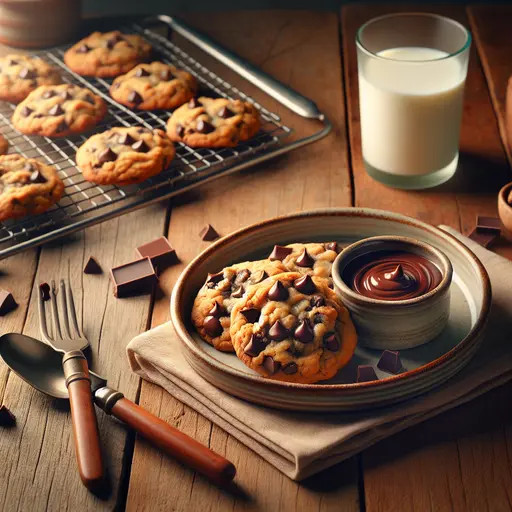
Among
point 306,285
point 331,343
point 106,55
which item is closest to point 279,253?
point 306,285

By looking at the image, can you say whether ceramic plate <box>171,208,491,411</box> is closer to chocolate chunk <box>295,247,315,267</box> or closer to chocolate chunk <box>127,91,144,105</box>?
chocolate chunk <box>295,247,315,267</box>

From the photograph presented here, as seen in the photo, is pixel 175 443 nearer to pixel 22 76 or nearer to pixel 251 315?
pixel 251 315

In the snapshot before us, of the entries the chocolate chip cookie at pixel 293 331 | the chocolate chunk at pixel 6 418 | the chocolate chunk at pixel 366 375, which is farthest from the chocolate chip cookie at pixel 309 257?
the chocolate chunk at pixel 6 418

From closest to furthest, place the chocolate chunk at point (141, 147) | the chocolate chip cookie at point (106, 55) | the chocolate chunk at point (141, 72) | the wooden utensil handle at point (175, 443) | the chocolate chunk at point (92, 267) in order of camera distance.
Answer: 1. the wooden utensil handle at point (175, 443)
2. the chocolate chunk at point (92, 267)
3. the chocolate chunk at point (141, 147)
4. the chocolate chunk at point (141, 72)
5. the chocolate chip cookie at point (106, 55)

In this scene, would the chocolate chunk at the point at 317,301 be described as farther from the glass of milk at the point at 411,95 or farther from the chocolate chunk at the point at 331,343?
the glass of milk at the point at 411,95

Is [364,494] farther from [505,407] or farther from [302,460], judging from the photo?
[505,407]
